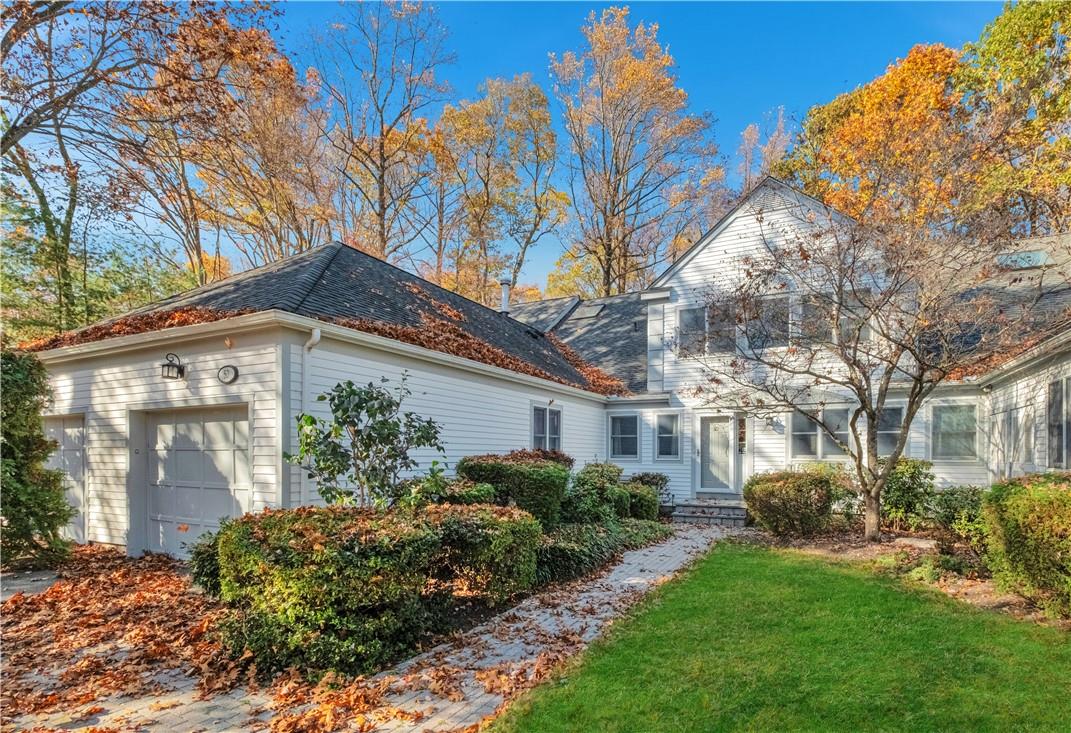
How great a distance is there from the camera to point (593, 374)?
15.3 meters

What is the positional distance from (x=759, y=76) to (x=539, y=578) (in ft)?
51.8

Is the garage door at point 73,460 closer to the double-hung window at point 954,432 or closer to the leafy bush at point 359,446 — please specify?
the leafy bush at point 359,446

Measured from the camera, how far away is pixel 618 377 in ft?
49.8

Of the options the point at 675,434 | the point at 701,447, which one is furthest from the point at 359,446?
the point at 701,447

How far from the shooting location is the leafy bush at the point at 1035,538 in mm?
4902

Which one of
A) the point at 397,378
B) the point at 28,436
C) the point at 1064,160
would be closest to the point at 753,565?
the point at 397,378

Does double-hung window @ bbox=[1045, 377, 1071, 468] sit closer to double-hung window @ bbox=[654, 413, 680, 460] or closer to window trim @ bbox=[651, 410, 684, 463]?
window trim @ bbox=[651, 410, 684, 463]

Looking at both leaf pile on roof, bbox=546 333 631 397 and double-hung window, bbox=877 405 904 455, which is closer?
double-hung window, bbox=877 405 904 455

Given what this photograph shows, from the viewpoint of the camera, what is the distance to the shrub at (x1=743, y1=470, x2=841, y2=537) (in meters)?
9.14

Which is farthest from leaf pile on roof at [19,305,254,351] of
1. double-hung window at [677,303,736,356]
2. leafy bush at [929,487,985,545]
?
leafy bush at [929,487,985,545]

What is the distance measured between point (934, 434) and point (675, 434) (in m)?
5.32

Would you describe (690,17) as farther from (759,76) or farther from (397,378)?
(397,378)

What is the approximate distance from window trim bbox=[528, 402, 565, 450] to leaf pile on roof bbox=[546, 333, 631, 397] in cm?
167

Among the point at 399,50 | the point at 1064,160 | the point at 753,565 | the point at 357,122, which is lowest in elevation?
the point at 753,565
